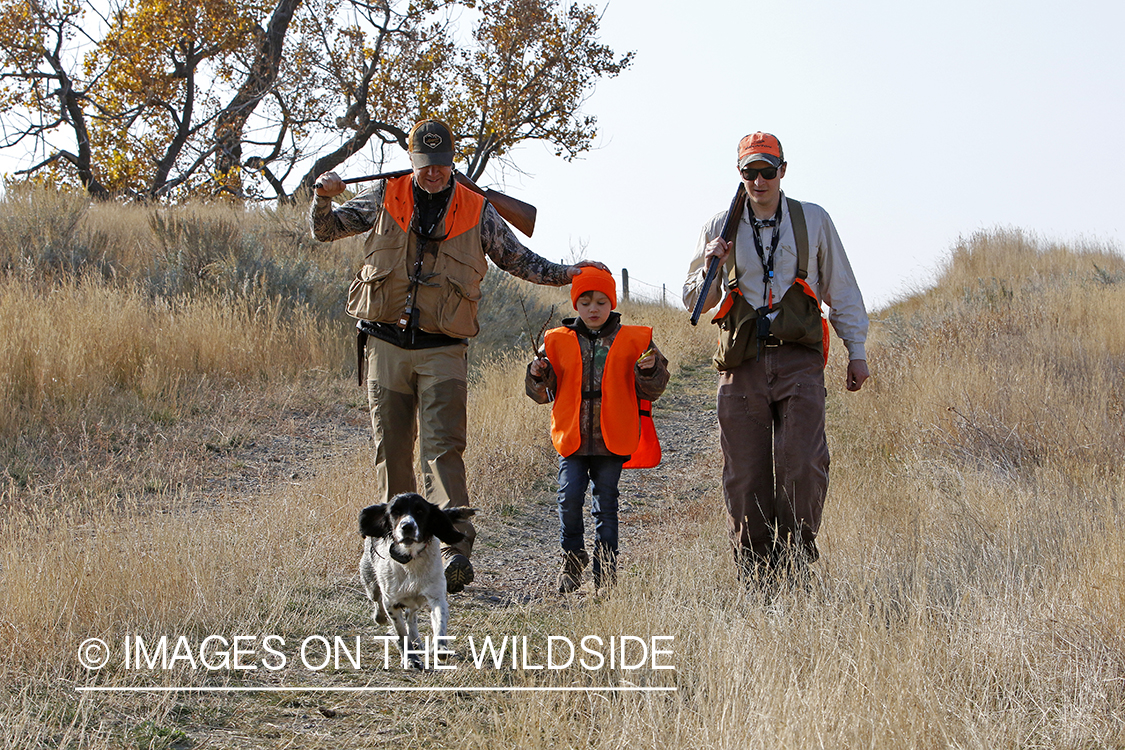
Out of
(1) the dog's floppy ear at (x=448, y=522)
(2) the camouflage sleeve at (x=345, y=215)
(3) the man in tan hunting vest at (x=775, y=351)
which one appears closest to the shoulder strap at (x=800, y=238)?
(3) the man in tan hunting vest at (x=775, y=351)

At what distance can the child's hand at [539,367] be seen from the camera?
5.02m

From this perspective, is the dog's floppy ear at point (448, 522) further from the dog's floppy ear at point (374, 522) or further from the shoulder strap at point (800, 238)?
the shoulder strap at point (800, 238)

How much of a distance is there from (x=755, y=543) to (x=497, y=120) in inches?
765

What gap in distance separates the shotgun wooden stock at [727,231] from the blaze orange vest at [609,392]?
0.55 meters

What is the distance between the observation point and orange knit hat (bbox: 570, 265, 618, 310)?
16.8ft

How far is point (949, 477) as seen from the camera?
6.78 metres

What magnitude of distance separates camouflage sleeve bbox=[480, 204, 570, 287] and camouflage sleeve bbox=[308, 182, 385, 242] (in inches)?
23.6

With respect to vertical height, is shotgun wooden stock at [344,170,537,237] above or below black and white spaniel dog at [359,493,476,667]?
above

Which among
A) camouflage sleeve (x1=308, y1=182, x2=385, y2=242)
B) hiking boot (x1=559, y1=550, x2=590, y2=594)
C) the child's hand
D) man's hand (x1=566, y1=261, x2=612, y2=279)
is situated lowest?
hiking boot (x1=559, y1=550, x2=590, y2=594)

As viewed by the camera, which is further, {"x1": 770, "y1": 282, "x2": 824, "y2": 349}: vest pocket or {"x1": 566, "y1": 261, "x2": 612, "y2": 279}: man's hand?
{"x1": 566, "y1": 261, "x2": 612, "y2": 279}: man's hand

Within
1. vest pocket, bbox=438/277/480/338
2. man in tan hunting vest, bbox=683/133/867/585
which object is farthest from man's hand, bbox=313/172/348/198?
man in tan hunting vest, bbox=683/133/867/585

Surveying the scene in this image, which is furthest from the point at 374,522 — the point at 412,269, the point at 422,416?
the point at 412,269

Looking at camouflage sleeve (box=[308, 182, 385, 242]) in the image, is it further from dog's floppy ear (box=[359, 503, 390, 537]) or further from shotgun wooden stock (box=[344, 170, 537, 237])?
dog's floppy ear (box=[359, 503, 390, 537])

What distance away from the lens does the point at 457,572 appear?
177 inches
